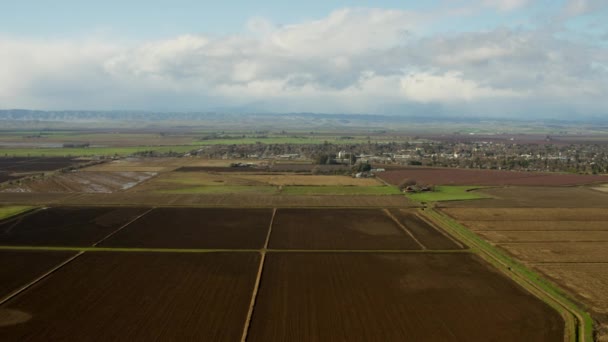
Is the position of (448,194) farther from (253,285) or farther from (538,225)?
(253,285)

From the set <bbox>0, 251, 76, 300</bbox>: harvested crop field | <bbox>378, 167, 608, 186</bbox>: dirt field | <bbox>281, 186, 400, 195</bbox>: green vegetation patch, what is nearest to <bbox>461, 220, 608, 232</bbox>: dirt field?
<bbox>281, 186, 400, 195</bbox>: green vegetation patch

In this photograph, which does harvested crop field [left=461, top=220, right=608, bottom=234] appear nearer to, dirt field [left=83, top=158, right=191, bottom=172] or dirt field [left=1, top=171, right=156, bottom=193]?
dirt field [left=1, top=171, right=156, bottom=193]

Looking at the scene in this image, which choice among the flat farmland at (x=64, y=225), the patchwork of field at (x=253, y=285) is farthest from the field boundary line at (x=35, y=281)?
the flat farmland at (x=64, y=225)

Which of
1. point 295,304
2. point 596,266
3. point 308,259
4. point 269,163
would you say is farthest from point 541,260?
point 269,163

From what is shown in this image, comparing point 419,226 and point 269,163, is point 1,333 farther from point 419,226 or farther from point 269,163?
point 269,163

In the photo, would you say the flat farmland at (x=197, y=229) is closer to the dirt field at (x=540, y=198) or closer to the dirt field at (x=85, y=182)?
the dirt field at (x=85, y=182)

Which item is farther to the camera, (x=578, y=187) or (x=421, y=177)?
(x=421, y=177)

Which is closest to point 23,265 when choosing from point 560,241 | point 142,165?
point 560,241
